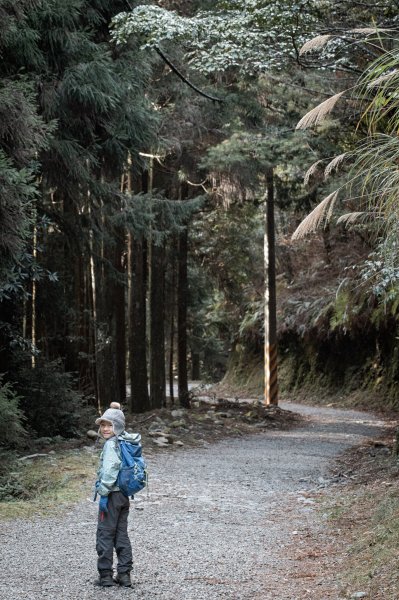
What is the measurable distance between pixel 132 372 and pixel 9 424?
972cm

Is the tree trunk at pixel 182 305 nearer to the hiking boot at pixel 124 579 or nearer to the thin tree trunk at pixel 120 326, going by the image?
the thin tree trunk at pixel 120 326

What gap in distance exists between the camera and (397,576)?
17.0 feet

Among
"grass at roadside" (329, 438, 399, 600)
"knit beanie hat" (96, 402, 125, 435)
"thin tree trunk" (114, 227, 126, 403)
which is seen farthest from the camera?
"thin tree trunk" (114, 227, 126, 403)

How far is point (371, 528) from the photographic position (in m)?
6.83

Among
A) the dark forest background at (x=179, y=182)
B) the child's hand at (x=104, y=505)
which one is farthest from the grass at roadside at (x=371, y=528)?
the dark forest background at (x=179, y=182)

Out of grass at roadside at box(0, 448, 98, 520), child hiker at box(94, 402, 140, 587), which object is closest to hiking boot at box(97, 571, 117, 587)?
child hiker at box(94, 402, 140, 587)

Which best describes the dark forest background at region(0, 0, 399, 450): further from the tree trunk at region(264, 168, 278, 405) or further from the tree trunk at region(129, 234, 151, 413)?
the tree trunk at region(264, 168, 278, 405)

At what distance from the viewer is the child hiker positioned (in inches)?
219

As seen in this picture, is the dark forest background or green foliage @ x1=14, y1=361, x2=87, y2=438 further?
green foliage @ x1=14, y1=361, x2=87, y2=438

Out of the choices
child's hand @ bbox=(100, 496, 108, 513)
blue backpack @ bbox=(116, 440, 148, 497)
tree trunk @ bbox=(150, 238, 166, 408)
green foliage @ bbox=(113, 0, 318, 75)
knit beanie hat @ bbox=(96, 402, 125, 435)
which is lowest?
child's hand @ bbox=(100, 496, 108, 513)

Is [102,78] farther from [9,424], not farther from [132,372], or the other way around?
[132,372]

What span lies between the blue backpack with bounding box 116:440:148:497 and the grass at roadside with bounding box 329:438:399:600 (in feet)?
5.49

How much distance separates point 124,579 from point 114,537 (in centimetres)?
31

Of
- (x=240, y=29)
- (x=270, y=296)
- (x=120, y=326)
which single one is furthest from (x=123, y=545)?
(x=270, y=296)
